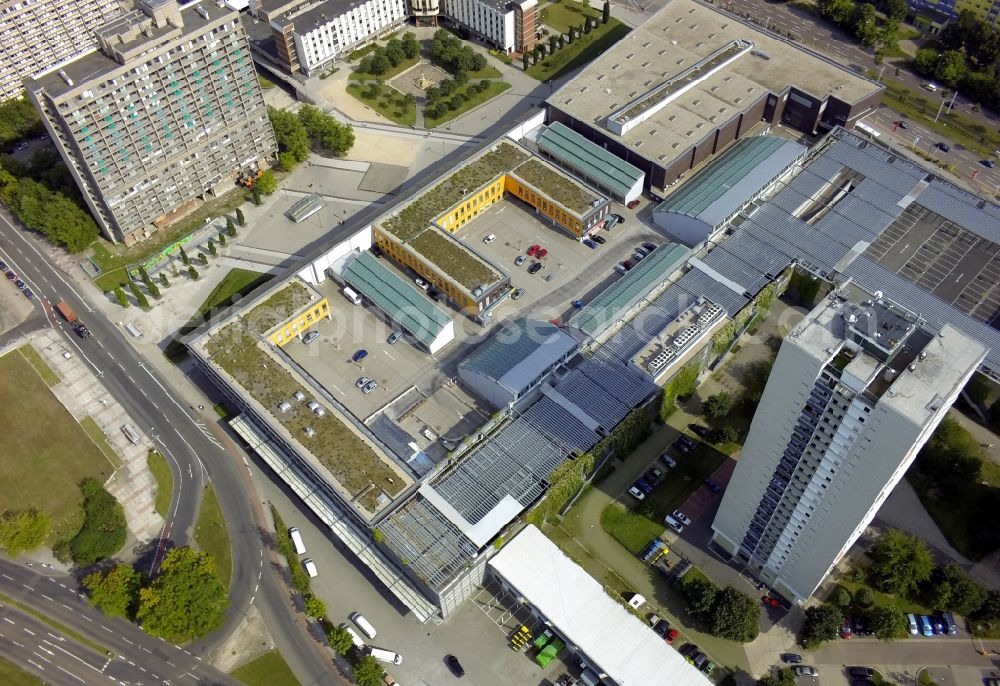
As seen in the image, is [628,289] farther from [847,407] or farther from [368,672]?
[368,672]

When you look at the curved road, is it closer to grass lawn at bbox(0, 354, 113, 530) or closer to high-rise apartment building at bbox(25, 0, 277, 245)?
grass lawn at bbox(0, 354, 113, 530)

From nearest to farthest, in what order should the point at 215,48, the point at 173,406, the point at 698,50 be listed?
the point at 173,406
the point at 215,48
the point at 698,50

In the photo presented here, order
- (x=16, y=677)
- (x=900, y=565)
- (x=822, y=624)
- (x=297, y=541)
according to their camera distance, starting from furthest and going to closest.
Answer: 1. (x=297, y=541)
2. (x=900, y=565)
3. (x=16, y=677)
4. (x=822, y=624)

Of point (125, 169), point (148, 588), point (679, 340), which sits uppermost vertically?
point (125, 169)

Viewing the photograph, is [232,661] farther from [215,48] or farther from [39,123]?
[39,123]

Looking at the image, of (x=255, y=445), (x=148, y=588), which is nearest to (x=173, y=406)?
(x=255, y=445)

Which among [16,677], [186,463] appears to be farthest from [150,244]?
[16,677]
